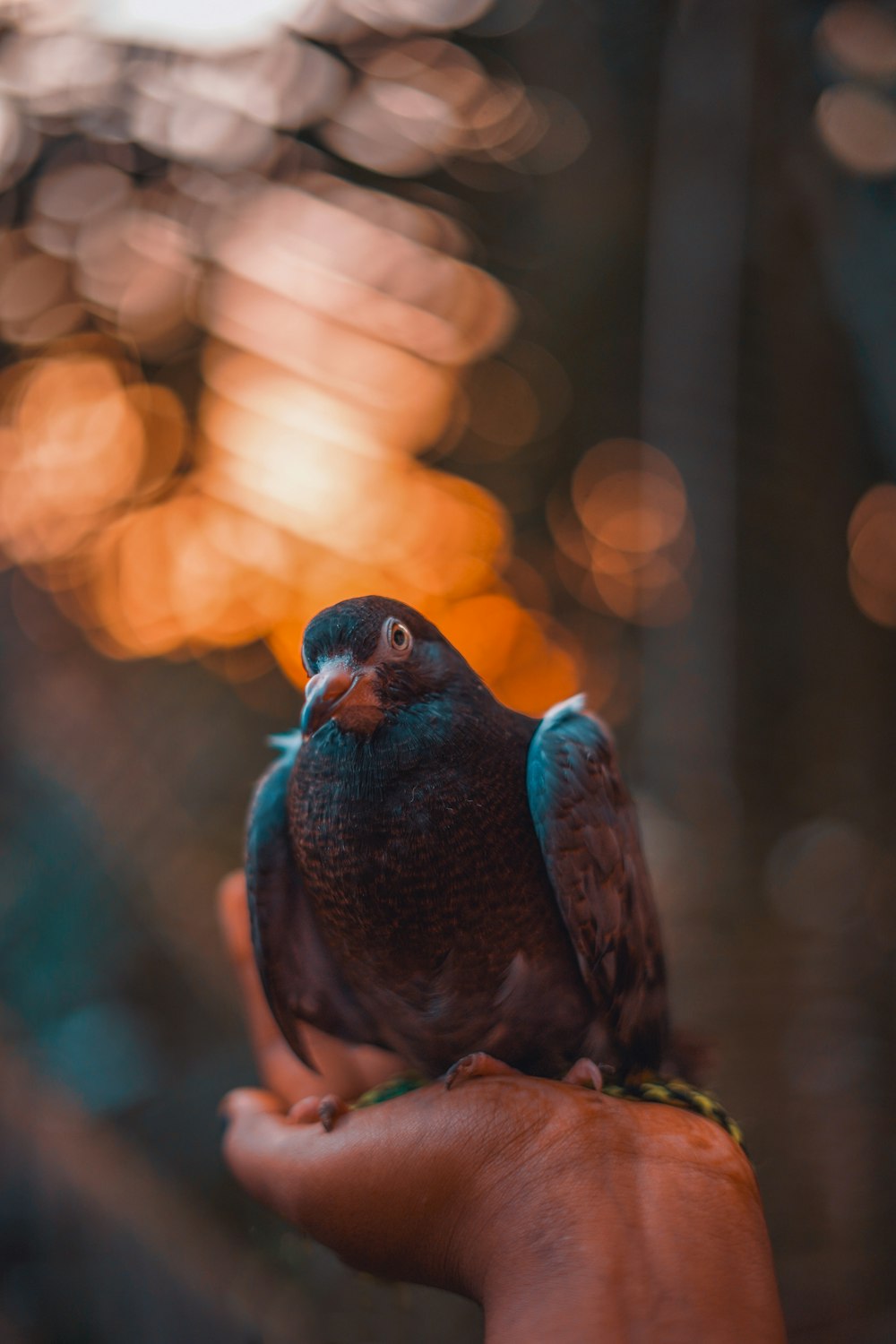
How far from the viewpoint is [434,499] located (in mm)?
1471

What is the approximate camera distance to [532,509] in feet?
5.35

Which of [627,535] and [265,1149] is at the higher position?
[627,535]

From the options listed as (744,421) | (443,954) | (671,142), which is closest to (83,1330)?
(443,954)

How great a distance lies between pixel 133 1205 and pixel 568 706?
161 centimetres

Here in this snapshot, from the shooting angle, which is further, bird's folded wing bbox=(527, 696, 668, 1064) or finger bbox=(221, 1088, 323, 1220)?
finger bbox=(221, 1088, 323, 1220)

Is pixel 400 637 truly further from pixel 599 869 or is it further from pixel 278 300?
pixel 278 300

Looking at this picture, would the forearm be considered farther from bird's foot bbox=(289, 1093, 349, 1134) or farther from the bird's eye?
the bird's eye

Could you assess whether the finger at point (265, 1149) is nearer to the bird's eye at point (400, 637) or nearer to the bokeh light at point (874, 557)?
the bird's eye at point (400, 637)

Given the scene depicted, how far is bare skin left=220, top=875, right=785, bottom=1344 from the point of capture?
808 mm

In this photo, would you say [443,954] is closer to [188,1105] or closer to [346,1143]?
[346,1143]

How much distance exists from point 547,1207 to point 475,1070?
0.19m

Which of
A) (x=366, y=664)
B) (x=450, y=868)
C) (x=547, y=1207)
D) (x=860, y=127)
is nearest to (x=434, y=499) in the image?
(x=366, y=664)

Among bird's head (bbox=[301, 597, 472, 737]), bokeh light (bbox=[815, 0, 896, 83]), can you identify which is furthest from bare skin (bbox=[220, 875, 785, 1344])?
bokeh light (bbox=[815, 0, 896, 83])

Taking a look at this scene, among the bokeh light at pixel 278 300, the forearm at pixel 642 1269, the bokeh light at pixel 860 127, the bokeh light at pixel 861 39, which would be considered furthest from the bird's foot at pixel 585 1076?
the bokeh light at pixel 861 39
